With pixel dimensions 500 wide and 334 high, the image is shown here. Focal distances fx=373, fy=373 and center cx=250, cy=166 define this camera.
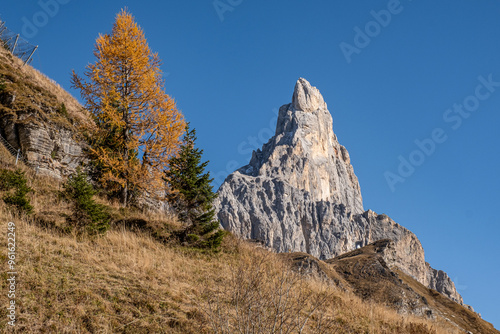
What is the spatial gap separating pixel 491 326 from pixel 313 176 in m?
119

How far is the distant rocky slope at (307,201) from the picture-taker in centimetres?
13475

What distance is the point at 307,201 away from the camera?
14800 centimetres

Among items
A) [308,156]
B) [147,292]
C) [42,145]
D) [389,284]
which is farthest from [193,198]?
[308,156]

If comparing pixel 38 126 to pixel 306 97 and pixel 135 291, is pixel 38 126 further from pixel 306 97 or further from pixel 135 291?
pixel 306 97

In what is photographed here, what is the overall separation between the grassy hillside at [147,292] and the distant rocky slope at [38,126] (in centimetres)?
582

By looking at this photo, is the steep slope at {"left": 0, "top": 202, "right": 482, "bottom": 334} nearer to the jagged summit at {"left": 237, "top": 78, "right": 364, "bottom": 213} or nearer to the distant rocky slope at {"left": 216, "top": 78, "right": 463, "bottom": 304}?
the distant rocky slope at {"left": 216, "top": 78, "right": 463, "bottom": 304}

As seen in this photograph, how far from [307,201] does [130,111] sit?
135745 mm

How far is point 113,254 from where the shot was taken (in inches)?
381

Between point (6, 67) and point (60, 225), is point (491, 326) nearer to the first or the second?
point (60, 225)

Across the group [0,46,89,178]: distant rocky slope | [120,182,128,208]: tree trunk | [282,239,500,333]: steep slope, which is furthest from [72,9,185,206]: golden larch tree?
[282,239,500,333]: steep slope

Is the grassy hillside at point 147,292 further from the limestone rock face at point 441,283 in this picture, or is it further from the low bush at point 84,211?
the limestone rock face at point 441,283

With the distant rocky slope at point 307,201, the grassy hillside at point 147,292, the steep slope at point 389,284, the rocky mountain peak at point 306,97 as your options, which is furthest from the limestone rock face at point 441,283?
the grassy hillside at point 147,292

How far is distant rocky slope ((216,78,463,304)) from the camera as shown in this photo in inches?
5305

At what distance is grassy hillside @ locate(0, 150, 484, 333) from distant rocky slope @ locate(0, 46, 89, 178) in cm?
582
